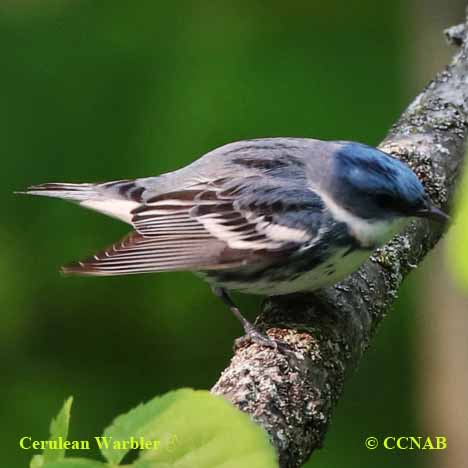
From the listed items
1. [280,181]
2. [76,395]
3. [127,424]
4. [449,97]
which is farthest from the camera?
[76,395]

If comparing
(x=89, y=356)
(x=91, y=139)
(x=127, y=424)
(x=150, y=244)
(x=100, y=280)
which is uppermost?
(x=91, y=139)

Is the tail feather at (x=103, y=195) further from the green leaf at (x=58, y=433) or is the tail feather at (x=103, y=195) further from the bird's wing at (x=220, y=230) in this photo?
the green leaf at (x=58, y=433)

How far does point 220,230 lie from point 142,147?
7.03ft

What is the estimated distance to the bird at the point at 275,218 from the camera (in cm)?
268

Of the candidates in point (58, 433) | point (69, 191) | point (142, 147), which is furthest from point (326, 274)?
point (142, 147)

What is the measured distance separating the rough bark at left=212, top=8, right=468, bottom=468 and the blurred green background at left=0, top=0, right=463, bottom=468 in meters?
1.44

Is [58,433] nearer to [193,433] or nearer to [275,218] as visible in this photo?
[193,433]

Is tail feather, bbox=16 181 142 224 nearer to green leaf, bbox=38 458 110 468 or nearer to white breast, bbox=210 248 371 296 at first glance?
white breast, bbox=210 248 371 296

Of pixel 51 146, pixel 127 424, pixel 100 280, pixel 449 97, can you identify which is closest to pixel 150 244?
pixel 449 97

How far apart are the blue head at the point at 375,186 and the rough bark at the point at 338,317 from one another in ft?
0.63

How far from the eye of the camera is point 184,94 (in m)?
4.96

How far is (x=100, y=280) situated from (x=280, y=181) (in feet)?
7.60

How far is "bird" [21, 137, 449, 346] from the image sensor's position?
8.80ft

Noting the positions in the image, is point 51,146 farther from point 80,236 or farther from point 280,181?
point 280,181
